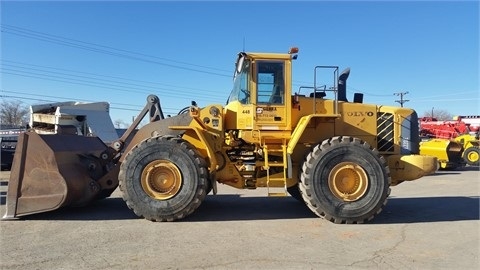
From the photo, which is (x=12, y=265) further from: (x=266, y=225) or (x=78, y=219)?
(x=266, y=225)

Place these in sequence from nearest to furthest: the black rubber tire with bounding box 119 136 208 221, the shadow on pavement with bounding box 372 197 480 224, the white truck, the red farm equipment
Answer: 1. the black rubber tire with bounding box 119 136 208 221
2. the shadow on pavement with bounding box 372 197 480 224
3. the white truck
4. the red farm equipment

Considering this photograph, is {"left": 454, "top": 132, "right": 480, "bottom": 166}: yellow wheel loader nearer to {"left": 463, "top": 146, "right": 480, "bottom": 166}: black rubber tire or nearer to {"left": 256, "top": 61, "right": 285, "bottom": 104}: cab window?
{"left": 463, "top": 146, "right": 480, "bottom": 166}: black rubber tire

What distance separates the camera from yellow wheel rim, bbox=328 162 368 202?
717cm

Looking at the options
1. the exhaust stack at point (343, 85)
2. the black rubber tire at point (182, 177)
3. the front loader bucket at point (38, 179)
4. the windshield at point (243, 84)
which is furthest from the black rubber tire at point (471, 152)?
the front loader bucket at point (38, 179)

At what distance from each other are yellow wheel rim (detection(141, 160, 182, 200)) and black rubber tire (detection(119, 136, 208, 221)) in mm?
55

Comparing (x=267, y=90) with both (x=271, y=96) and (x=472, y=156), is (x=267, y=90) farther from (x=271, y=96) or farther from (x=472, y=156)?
(x=472, y=156)

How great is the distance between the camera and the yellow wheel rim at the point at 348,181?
7168 millimetres

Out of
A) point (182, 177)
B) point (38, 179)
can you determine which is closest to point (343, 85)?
point (182, 177)

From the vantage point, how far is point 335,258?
5.15 meters

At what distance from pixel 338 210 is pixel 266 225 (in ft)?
4.12

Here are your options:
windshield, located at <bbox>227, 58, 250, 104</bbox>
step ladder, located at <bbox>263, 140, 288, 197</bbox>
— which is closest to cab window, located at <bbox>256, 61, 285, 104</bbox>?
windshield, located at <bbox>227, 58, 250, 104</bbox>

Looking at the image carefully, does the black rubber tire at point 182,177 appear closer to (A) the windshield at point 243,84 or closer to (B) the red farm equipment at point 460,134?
(A) the windshield at point 243,84

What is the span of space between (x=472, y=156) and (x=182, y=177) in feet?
65.2

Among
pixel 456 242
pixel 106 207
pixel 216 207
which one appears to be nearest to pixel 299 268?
pixel 456 242
